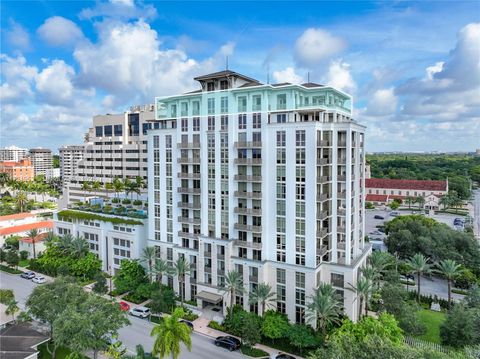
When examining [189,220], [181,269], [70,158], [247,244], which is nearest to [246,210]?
[247,244]

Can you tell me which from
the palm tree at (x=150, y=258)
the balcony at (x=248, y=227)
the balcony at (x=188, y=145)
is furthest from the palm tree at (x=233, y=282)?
the balcony at (x=188, y=145)

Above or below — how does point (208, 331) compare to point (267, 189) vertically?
below

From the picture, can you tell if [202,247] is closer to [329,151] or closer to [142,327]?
[142,327]

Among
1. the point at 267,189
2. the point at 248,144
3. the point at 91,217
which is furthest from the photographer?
the point at 91,217

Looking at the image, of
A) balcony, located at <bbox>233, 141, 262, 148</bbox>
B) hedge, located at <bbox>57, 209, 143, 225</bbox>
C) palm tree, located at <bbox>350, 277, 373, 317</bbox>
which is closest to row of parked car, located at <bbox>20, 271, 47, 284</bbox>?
hedge, located at <bbox>57, 209, 143, 225</bbox>

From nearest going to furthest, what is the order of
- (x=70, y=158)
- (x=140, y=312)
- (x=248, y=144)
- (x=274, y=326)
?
(x=274, y=326) → (x=248, y=144) → (x=140, y=312) → (x=70, y=158)

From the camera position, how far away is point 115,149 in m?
105

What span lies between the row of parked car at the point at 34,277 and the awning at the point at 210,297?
27635 millimetres

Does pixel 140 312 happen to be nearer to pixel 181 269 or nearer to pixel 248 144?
pixel 181 269

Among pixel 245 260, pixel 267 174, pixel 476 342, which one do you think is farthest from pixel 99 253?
pixel 476 342

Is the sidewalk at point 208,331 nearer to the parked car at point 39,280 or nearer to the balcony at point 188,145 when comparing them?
the balcony at point 188,145

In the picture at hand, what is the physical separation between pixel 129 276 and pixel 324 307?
2829cm

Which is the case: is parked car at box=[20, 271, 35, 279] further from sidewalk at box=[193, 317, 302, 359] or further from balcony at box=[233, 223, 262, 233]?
balcony at box=[233, 223, 262, 233]

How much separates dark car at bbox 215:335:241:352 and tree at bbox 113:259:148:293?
54.6 ft
